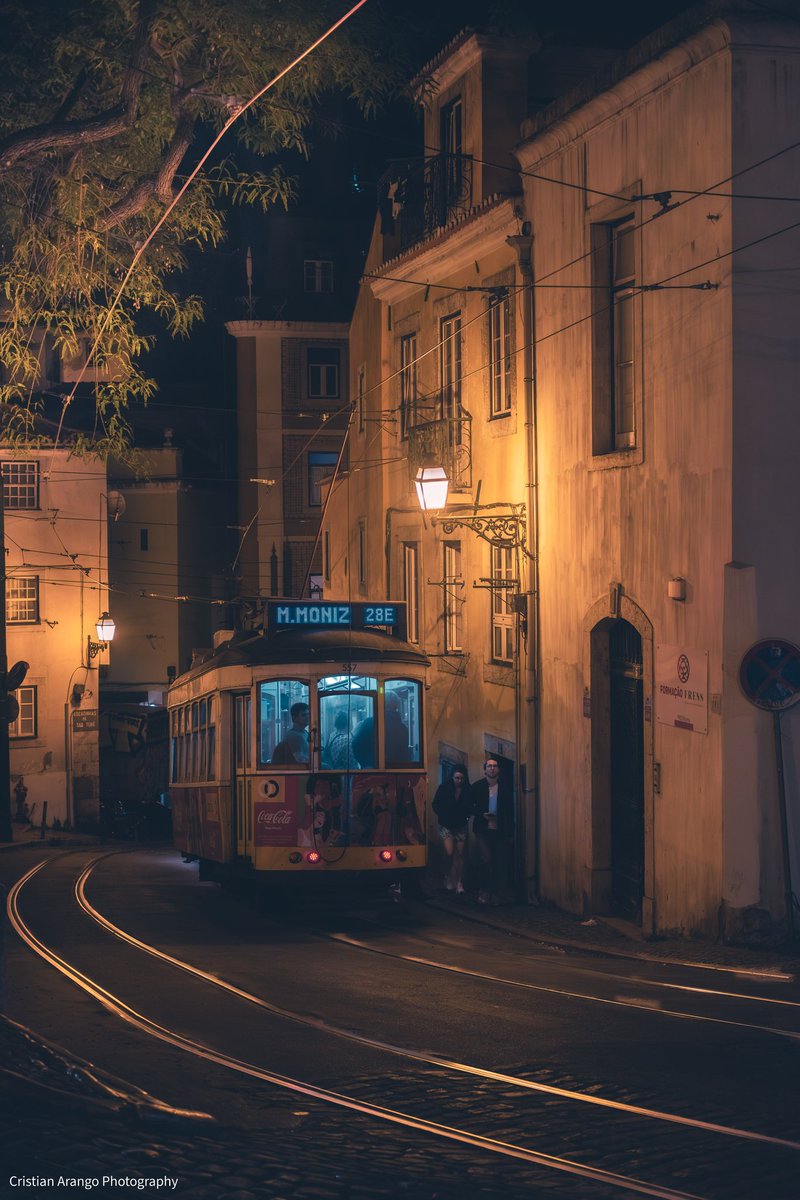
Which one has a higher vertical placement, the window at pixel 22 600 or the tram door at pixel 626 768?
the window at pixel 22 600

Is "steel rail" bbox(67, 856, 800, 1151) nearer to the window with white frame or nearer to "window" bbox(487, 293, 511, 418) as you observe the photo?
A: "window" bbox(487, 293, 511, 418)

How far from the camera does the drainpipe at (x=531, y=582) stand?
19391 millimetres

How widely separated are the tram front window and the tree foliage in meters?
3.70

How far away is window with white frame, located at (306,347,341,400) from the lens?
161 ft

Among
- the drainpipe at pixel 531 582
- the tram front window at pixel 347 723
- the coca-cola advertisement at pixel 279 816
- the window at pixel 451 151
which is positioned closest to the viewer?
the coca-cola advertisement at pixel 279 816

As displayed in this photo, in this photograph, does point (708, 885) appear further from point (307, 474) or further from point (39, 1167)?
point (307, 474)

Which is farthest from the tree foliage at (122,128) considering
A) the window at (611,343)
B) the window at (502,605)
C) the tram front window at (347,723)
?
the window at (502,605)

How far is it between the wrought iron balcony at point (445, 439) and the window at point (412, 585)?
170 centimetres

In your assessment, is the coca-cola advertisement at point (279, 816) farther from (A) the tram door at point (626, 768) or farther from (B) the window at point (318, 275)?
(B) the window at point (318, 275)

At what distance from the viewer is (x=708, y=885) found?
14539mm

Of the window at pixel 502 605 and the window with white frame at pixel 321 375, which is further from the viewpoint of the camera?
the window with white frame at pixel 321 375

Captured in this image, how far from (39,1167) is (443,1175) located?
169 cm

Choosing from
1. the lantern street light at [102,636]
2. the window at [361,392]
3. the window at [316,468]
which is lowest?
the lantern street light at [102,636]

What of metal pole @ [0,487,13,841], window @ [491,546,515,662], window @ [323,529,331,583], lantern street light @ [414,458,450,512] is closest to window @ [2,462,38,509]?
metal pole @ [0,487,13,841]
